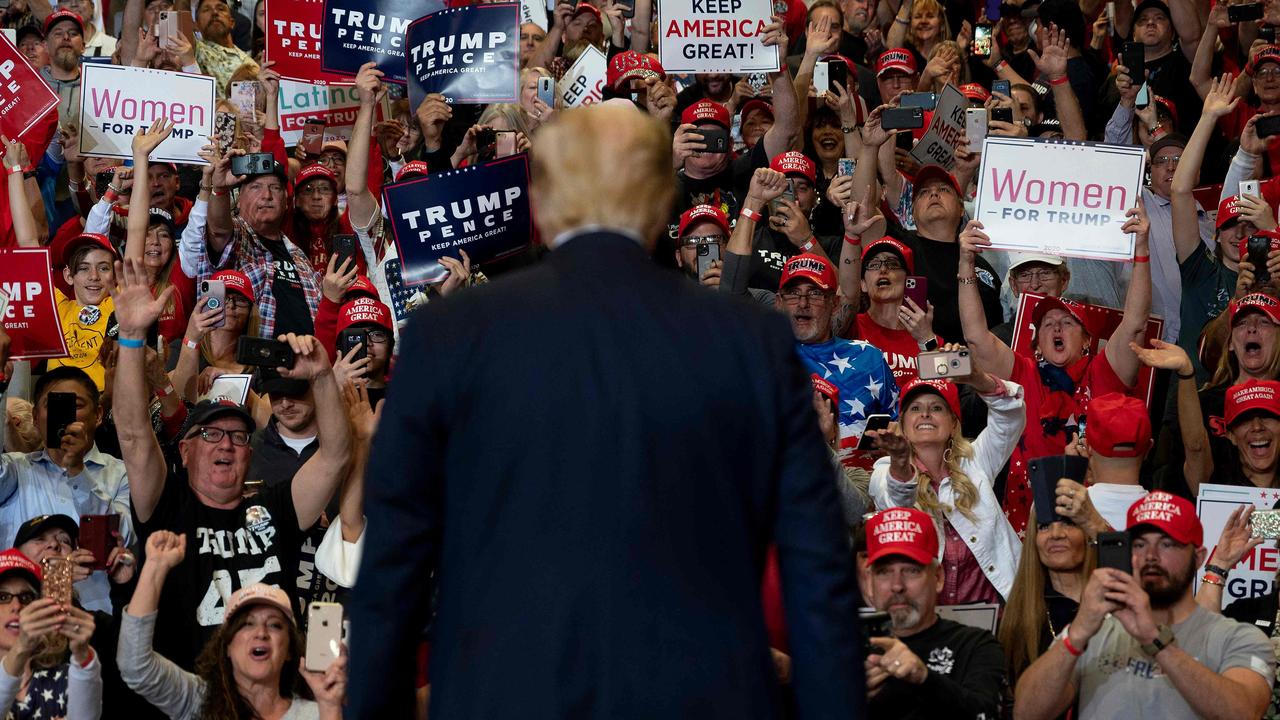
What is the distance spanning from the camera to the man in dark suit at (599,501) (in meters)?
2.54

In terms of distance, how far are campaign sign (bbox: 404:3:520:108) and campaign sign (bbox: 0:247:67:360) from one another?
249 cm

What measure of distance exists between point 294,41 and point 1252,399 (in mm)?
6104

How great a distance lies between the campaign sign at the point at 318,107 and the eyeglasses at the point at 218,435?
5.00m

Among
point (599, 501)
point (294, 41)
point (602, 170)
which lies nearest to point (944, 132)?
point (294, 41)

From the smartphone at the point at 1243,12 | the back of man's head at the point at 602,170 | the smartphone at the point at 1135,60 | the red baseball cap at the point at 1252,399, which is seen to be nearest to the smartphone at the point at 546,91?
the smartphone at the point at 1135,60

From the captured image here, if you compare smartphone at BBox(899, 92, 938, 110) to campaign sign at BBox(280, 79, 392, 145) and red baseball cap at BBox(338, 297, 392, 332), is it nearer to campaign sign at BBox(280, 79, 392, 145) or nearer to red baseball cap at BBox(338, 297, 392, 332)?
red baseball cap at BBox(338, 297, 392, 332)

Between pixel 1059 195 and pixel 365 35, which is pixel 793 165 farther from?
pixel 365 35

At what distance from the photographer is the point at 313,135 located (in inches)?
435

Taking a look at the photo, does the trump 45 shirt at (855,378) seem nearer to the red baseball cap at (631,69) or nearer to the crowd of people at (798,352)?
the crowd of people at (798,352)

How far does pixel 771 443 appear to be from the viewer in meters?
2.65

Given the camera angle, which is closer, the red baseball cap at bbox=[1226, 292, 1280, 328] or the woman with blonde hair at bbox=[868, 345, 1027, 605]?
the woman with blonde hair at bbox=[868, 345, 1027, 605]

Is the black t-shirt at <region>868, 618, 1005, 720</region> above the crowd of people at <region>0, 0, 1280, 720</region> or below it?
below

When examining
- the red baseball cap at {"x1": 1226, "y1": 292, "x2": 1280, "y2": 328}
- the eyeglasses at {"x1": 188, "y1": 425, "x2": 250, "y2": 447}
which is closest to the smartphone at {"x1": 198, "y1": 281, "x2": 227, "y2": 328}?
the eyeglasses at {"x1": 188, "y1": 425, "x2": 250, "y2": 447}

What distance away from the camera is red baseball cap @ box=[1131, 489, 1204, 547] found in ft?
18.5
